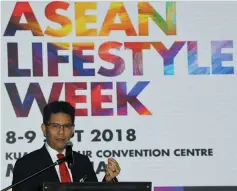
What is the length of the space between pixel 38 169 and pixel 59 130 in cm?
25

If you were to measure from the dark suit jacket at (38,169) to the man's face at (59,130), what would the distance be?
0.27ft

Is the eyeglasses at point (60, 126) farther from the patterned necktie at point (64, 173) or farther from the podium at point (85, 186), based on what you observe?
the podium at point (85, 186)

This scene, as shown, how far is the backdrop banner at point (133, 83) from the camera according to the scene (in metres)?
5.77

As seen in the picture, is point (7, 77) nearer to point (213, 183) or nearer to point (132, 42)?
point (132, 42)

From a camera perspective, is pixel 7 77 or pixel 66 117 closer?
pixel 66 117

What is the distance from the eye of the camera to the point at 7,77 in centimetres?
573

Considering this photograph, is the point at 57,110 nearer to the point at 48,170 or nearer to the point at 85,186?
the point at 48,170

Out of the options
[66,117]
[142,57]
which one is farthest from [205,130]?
[66,117]

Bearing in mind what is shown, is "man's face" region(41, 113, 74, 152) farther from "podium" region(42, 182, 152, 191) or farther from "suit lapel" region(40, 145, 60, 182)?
"podium" region(42, 182, 152, 191)

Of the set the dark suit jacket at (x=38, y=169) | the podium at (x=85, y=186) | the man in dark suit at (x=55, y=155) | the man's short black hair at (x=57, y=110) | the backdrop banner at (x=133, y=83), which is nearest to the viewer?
the podium at (x=85, y=186)

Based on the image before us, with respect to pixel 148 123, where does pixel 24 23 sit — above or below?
above

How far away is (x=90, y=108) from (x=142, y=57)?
529 mm

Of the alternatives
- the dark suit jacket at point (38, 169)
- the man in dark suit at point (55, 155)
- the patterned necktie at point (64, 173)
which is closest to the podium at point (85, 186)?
the dark suit jacket at point (38, 169)

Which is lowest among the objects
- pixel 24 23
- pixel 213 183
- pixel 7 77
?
pixel 213 183
